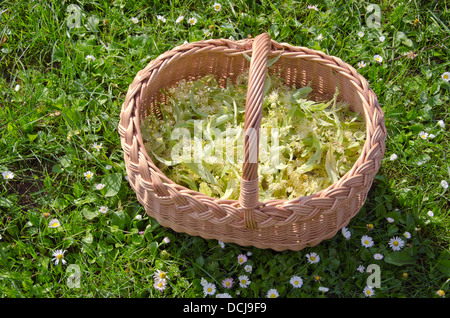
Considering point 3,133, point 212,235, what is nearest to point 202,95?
point 212,235

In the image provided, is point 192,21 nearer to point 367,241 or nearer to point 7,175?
point 7,175

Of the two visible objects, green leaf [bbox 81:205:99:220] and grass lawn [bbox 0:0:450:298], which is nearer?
grass lawn [bbox 0:0:450:298]

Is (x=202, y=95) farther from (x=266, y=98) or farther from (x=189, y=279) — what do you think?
(x=189, y=279)

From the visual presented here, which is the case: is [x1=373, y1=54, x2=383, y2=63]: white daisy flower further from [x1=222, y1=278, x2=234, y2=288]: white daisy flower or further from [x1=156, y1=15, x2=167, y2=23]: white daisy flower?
[x1=222, y1=278, x2=234, y2=288]: white daisy flower

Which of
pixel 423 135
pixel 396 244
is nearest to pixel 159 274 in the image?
pixel 396 244

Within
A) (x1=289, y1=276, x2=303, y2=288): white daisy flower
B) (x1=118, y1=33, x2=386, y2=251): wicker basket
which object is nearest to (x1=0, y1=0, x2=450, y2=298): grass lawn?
(x1=289, y1=276, x2=303, y2=288): white daisy flower

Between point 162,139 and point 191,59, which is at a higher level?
point 191,59
